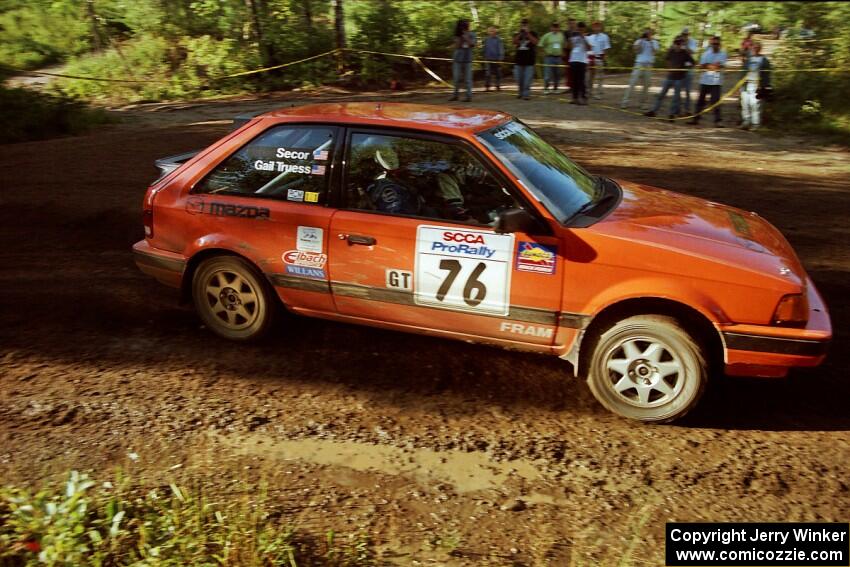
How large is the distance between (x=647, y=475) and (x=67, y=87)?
71.3ft

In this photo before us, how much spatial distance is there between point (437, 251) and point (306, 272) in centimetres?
100

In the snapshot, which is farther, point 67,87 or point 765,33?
point 67,87

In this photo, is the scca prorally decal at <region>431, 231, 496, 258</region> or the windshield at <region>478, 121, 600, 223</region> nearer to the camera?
the scca prorally decal at <region>431, 231, 496, 258</region>

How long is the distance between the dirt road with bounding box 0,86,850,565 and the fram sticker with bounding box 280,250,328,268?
0.71 metres

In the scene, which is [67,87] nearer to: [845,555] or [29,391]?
[29,391]

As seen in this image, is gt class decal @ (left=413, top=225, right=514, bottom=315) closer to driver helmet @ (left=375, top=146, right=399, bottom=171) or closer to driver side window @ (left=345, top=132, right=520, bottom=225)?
driver side window @ (left=345, top=132, right=520, bottom=225)

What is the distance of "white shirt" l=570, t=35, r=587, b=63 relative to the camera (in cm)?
1686

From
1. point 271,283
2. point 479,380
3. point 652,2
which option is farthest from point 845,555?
point 652,2

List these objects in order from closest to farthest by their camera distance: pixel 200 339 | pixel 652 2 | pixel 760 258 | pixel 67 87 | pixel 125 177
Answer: pixel 760 258, pixel 200 339, pixel 125 177, pixel 67 87, pixel 652 2

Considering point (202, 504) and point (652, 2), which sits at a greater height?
point (652, 2)

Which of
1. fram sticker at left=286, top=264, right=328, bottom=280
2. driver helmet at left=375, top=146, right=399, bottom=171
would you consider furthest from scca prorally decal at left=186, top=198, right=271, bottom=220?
driver helmet at left=375, top=146, right=399, bottom=171

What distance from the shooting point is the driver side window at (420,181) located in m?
4.56

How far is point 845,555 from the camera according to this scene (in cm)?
342

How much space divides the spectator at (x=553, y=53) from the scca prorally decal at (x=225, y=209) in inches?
604
